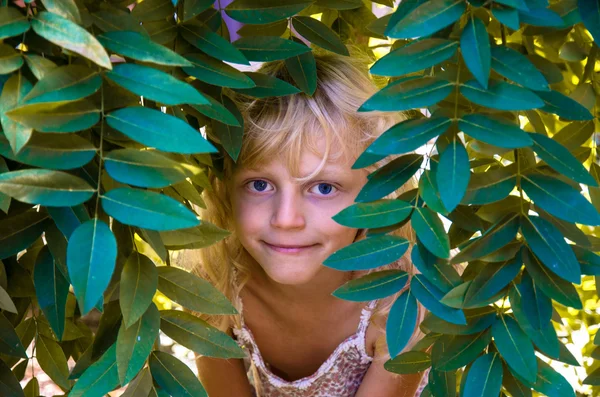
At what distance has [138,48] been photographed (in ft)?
2.76

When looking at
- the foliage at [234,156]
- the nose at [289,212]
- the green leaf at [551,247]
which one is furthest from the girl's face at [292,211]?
the green leaf at [551,247]

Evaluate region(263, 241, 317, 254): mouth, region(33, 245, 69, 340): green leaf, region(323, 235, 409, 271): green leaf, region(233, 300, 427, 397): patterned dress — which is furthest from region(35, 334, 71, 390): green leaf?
region(233, 300, 427, 397): patterned dress

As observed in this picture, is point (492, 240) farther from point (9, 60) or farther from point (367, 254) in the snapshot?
point (9, 60)

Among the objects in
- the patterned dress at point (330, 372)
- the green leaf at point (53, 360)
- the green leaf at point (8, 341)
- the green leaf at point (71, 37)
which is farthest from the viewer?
the patterned dress at point (330, 372)

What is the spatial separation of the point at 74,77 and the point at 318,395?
171 cm

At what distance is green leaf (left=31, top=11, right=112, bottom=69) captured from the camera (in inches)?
29.7

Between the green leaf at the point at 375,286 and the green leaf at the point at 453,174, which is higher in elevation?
the green leaf at the point at 453,174

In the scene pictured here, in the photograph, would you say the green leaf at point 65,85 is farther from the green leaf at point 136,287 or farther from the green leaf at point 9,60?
the green leaf at point 136,287

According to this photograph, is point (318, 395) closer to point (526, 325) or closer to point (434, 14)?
point (526, 325)

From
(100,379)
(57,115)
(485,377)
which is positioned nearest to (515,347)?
(485,377)

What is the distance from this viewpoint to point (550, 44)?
47.0 inches

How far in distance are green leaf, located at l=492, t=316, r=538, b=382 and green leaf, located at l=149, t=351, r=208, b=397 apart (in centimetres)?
37

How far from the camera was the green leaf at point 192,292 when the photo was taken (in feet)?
3.20

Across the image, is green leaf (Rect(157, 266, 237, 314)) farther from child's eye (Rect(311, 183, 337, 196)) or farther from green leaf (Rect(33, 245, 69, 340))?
child's eye (Rect(311, 183, 337, 196))
